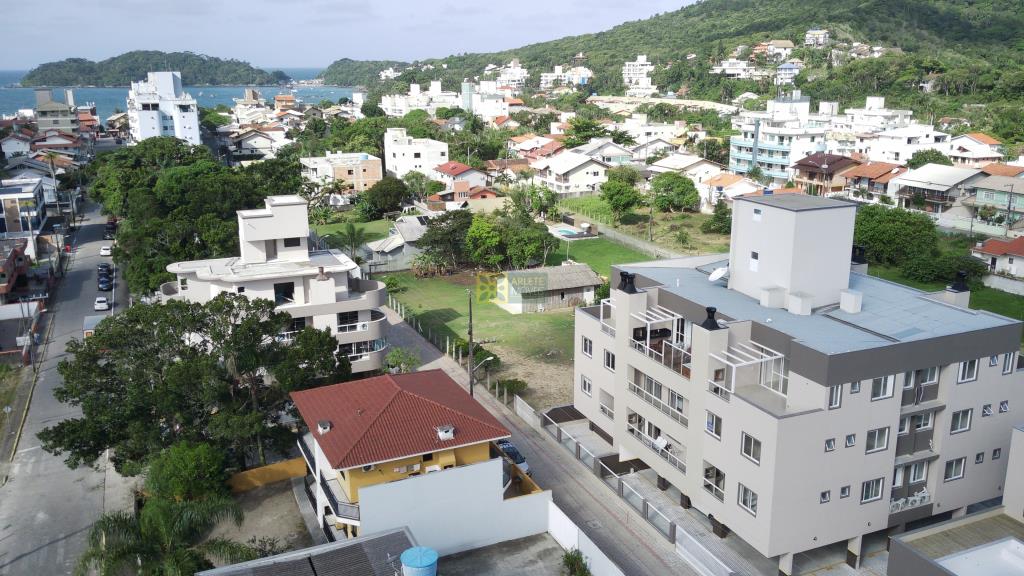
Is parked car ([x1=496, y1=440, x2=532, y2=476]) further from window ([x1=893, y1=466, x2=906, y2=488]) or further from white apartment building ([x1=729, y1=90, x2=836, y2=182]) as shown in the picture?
white apartment building ([x1=729, y1=90, x2=836, y2=182])

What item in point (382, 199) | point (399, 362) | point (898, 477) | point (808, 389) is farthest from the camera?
point (382, 199)

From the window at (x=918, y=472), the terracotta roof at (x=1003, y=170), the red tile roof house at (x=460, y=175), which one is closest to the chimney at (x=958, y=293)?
the window at (x=918, y=472)

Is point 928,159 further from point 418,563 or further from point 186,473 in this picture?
point 418,563

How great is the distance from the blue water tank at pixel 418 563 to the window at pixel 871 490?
35.8ft

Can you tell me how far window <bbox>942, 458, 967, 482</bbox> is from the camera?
2045 centimetres

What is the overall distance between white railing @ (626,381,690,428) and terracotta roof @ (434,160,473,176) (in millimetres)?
52849

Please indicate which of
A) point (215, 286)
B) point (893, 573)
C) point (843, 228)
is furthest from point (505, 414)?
point (893, 573)

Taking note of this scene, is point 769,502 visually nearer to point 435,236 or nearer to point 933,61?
point 435,236

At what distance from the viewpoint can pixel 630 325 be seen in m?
23.8

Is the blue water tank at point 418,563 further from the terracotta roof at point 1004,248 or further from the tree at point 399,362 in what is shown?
the terracotta roof at point 1004,248

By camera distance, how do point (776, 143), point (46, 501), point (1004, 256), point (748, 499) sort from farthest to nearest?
1. point (776, 143)
2. point (1004, 256)
3. point (46, 501)
4. point (748, 499)

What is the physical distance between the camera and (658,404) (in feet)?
75.0

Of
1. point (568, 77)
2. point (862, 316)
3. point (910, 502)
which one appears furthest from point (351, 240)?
point (568, 77)

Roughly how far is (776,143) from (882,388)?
63.1 metres
